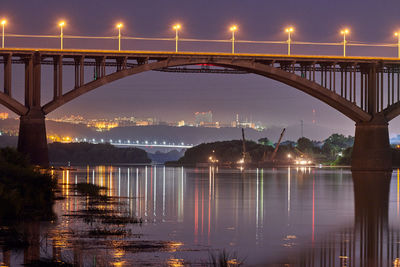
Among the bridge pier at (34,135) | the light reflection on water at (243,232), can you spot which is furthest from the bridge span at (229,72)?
the light reflection on water at (243,232)

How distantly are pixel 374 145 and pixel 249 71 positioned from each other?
51.6 ft

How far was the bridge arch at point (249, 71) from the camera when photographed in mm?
72500

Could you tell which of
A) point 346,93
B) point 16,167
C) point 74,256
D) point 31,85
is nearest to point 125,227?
point 74,256

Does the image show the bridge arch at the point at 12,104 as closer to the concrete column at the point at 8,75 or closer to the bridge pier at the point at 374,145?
the concrete column at the point at 8,75

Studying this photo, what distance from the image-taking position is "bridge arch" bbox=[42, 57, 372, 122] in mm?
72500

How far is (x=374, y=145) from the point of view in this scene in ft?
278

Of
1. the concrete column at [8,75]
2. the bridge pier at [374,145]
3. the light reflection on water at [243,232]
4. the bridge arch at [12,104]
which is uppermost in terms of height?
the concrete column at [8,75]

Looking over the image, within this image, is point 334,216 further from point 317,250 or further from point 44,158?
point 44,158

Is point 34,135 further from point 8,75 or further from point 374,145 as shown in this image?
point 374,145

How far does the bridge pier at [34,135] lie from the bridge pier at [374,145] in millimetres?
32377

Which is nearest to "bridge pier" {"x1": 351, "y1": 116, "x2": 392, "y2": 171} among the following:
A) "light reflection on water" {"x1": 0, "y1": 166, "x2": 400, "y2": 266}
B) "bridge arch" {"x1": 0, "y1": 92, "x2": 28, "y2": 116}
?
"bridge arch" {"x1": 0, "y1": 92, "x2": 28, "y2": 116}

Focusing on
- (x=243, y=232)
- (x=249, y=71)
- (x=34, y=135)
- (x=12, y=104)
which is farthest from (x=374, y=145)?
(x=243, y=232)

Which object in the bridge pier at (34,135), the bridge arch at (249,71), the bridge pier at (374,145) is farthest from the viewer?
the bridge pier at (374,145)

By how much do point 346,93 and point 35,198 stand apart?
52308 mm
